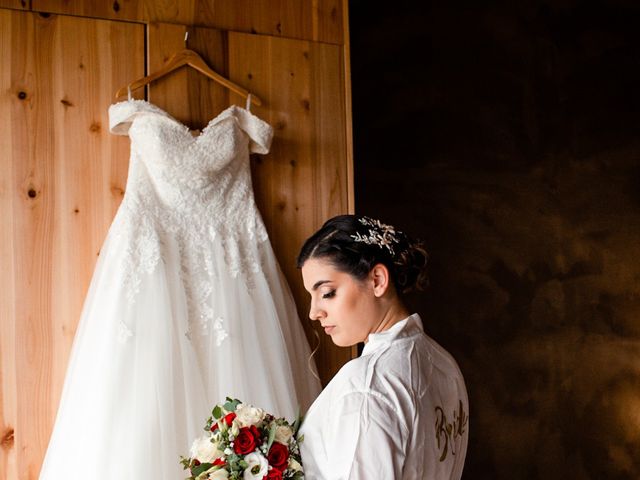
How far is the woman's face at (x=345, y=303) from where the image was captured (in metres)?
1.80

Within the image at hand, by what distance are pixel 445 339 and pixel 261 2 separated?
2.35m

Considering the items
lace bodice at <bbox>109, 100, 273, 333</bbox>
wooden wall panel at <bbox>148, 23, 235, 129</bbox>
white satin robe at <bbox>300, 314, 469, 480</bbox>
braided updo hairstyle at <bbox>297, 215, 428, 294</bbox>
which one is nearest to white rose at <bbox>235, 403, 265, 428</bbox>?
white satin robe at <bbox>300, 314, 469, 480</bbox>

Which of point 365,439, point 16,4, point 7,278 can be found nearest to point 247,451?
point 365,439

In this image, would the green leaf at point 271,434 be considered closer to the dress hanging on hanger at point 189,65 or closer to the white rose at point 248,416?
the white rose at point 248,416

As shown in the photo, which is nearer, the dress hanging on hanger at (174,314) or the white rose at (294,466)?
the white rose at (294,466)

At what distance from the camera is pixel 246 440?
69.5 inches

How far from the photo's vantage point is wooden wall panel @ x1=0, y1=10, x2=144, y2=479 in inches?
96.3

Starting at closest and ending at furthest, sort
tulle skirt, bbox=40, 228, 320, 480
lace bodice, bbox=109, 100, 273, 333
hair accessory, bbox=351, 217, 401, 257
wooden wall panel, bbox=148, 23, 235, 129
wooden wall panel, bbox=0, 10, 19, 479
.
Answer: hair accessory, bbox=351, 217, 401, 257
tulle skirt, bbox=40, 228, 320, 480
wooden wall panel, bbox=0, 10, 19, 479
lace bodice, bbox=109, 100, 273, 333
wooden wall panel, bbox=148, 23, 235, 129

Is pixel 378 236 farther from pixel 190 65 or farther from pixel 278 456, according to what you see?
pixel 190 65

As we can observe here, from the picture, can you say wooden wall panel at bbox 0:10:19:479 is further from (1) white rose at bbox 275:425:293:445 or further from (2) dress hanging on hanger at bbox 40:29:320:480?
(1) white rose at bbox 275:425:293:445

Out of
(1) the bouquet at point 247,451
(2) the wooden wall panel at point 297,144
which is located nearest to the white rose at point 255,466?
(1) the bouquet at point 247,451

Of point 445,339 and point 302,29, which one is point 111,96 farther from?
point 445,339

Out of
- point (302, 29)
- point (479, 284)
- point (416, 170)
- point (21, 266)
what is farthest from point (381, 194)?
point (21, 266)

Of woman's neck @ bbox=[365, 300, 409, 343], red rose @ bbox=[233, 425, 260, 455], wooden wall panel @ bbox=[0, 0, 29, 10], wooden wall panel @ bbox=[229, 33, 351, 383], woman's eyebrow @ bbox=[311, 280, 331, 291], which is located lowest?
red rose @ bbox=[233, 425, 260, 455]
